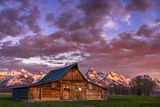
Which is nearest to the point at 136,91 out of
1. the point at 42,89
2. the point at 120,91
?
the point at 120,91

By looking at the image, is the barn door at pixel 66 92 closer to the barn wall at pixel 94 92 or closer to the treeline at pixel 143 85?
the barn wall at pixel 94 92

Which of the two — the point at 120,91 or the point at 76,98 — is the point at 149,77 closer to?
the point at 120,91

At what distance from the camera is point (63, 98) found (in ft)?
141

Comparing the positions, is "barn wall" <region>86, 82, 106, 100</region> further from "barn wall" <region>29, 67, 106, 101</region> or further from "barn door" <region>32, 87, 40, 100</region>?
"barn door" <region>32, 87, 40, 100</region>

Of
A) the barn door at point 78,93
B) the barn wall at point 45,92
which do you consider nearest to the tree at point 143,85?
the barn door at point 78,93

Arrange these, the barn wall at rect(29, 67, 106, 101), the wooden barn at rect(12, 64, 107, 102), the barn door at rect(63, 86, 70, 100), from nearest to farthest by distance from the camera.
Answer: the wooden barn at rect(12, 64, 107, 102)
the barn wall at rect(29, 67, 106, 101)
the barn door at rect(63, 86, 70, 100)

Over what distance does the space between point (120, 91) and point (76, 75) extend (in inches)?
3890

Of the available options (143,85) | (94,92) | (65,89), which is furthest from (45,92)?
(143,85)

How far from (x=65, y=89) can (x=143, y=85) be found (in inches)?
2838

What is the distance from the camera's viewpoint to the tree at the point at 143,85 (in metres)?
103

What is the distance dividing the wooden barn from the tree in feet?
206

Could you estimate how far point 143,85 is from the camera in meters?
104

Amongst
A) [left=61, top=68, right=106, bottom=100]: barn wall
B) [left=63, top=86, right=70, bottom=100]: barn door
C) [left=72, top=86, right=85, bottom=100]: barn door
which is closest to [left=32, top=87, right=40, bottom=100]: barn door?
[left=61, top=68, right=106, bottom=100]: barn wall

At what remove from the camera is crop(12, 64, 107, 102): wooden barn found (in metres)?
39.8
